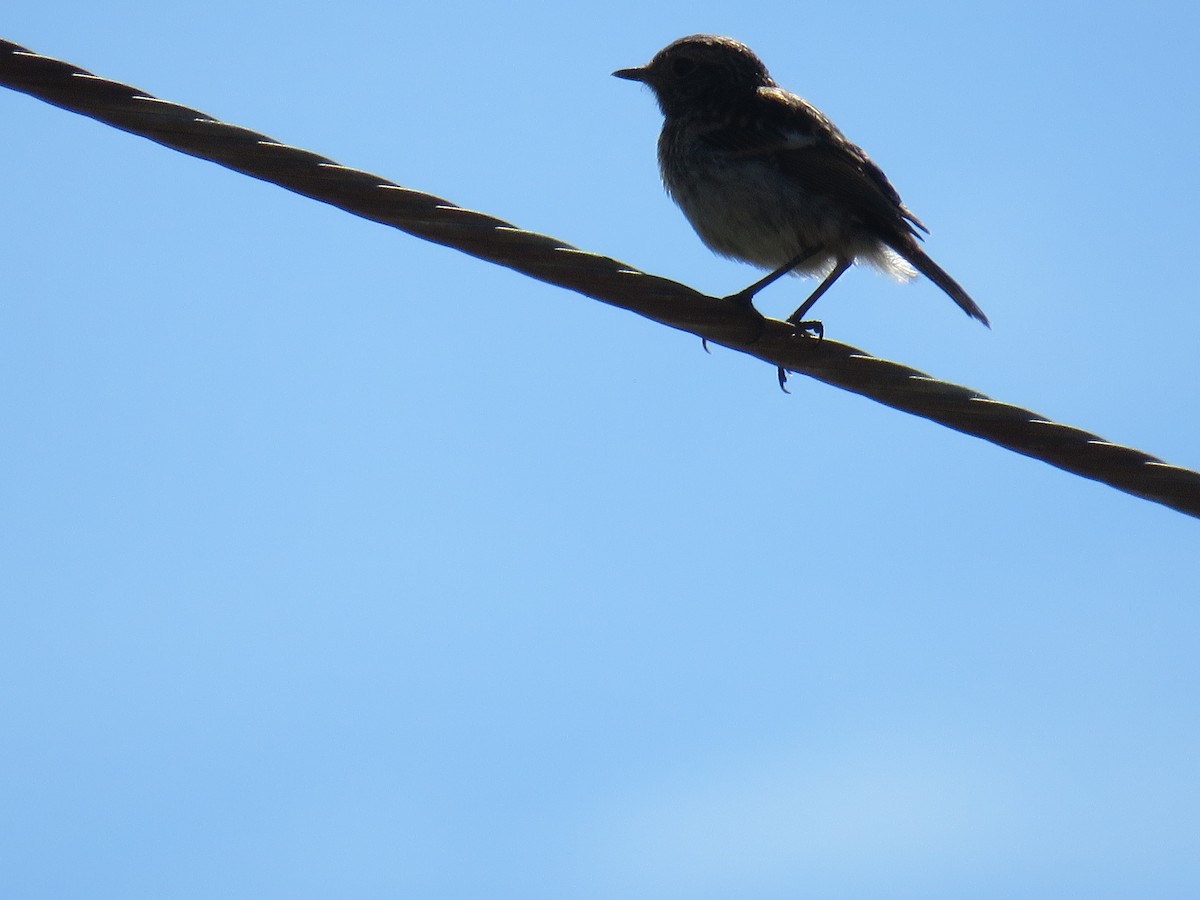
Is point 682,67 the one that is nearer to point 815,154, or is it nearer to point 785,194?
point 815,154

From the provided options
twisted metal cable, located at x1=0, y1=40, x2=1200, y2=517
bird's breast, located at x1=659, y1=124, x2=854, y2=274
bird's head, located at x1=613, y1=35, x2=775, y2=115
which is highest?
bird's head, located at x1=613, y1=35, x2=775, y2=115

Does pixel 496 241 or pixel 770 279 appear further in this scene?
pixel 770 279

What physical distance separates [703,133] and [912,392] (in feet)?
9.84

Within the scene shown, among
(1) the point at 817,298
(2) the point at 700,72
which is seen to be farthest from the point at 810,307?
(2) the point at 700,72

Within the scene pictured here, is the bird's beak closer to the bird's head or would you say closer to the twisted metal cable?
the bird's head

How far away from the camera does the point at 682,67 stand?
6.91m

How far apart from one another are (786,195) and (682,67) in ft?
4.72

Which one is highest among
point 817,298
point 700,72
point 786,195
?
point 700,72

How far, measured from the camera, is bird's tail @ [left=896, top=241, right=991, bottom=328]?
560cm

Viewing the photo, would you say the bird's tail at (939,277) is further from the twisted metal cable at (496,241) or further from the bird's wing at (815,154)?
the twisted metal cable at (496,241)

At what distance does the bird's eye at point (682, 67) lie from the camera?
6.89 meters

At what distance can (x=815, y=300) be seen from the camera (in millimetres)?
5848

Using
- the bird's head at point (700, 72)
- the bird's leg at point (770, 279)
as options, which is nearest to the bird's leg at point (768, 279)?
the bird's leg at point (770, 279)

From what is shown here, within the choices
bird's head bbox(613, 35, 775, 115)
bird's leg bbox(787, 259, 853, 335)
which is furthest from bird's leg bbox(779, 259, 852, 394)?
bird's head bbox(613, 35, 775, 115)
